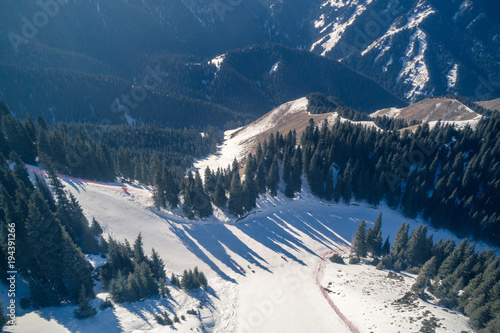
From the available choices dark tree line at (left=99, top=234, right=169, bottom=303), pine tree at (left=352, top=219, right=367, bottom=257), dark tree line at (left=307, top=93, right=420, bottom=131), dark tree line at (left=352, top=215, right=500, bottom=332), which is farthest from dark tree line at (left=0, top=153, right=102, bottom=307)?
dark tree line at (left=307, top=93, right=420, bottom=131)

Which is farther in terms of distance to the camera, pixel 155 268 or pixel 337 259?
pixel 337 259

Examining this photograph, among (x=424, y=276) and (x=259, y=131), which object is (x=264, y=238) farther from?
(x=259, y=131)

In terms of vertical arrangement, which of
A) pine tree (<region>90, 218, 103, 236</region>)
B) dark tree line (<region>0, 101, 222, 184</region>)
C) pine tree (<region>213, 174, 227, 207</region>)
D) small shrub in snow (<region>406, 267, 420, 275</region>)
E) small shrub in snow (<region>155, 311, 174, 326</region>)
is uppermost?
dark tree line (<region>0, 101, 222, 184</region>)

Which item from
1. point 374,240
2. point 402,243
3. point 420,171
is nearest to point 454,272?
point 402,243

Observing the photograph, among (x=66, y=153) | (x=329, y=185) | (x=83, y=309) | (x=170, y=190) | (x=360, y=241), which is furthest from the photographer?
(x=329, y=185)

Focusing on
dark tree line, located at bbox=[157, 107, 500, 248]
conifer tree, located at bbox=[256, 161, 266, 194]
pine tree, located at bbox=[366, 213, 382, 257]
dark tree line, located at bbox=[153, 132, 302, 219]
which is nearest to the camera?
pine tree, located at bbox=[366, 213, 382, 257]

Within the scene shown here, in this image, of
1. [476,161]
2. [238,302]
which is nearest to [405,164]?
[476,161]

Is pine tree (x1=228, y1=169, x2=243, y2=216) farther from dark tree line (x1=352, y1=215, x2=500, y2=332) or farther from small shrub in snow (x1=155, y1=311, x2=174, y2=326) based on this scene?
small shrub in snow (x1=155, y1=311, x2=174, y2=326)

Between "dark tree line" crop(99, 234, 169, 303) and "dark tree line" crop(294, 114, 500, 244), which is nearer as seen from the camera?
"dark tree line" crop(99, 234, 169, 303)
